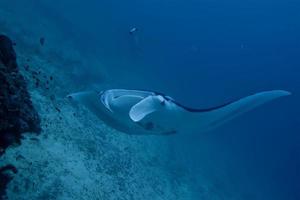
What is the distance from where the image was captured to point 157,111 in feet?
13.7

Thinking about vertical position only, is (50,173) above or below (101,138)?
below

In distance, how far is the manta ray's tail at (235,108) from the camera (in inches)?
165

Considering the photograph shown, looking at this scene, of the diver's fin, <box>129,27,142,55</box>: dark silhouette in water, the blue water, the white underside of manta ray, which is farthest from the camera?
the blue water

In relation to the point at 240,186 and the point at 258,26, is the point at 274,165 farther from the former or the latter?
the point at 258,26

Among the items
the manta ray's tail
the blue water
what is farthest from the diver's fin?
the blue water

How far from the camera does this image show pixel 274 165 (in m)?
28.7

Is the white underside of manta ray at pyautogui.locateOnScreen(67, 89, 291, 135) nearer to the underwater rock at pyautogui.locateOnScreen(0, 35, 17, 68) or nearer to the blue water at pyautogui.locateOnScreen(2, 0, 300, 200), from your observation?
the underwater rock at pyautogui.locateOnScreen(0, 35, 17, 68)

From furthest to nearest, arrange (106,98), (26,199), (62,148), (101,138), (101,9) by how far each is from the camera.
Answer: (101,9) < (101,138) < (62,148) < (106,98) < (26,199)

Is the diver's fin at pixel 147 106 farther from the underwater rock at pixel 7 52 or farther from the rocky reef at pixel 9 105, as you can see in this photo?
the underwater rock at pixel 7 52

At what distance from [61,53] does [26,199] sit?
408 inches

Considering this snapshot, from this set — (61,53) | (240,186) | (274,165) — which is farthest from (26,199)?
(274,165)

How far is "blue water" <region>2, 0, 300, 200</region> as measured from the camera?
70.1ft

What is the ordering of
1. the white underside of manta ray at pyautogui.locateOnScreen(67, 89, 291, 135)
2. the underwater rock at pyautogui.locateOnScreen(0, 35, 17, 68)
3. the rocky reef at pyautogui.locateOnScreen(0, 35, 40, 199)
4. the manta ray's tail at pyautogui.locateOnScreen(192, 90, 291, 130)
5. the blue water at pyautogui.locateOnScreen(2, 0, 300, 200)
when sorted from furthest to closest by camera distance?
the blue water at pyautogui.locateOnScreen(2, 0, 300, 200) < the underwater rock at pyautogui.locateOnScreen(0, 35, 17, 68) < the manta ray's tail at pyautogui.locateOnScreen(192, 90, 291, 130) < the white underside of manta ray at pyautogui.locateOnScreen(67, 89, 291, 135) < the rocky reef at pyautogui.locateOnScreen(0, 35, 40, 199)

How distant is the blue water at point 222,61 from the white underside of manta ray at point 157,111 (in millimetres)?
11269
